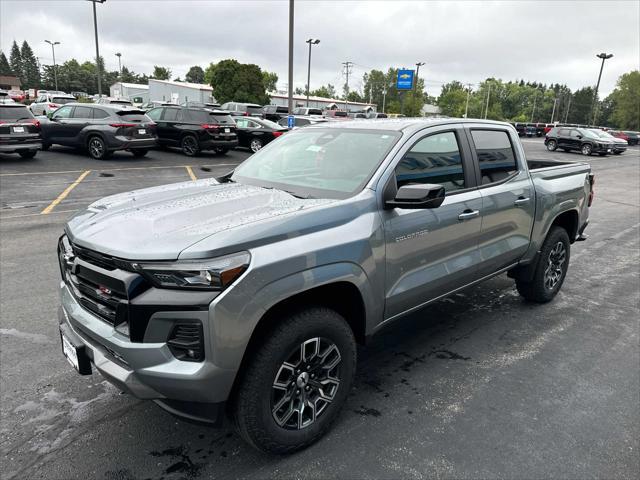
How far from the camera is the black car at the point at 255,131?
1967 centimetres

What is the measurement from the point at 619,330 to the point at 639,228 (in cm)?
598

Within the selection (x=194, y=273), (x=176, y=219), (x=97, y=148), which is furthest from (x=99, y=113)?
(x=194, y=273)

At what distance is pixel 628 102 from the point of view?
4149 inches

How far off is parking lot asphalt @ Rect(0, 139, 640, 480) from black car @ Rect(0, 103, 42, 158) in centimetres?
1024

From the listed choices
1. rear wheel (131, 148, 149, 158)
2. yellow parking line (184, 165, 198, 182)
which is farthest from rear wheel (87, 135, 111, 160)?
yellow parking line (184, 165, 198, 182)

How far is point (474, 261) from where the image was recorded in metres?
3.79

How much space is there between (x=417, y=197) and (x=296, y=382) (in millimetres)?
1277

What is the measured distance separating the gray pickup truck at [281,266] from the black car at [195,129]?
1407 centimetres

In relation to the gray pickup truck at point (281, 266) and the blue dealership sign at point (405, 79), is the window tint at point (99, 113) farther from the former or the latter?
the blue dealership sign at point (405, 79)

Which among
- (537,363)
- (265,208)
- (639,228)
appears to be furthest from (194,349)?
(639,228)

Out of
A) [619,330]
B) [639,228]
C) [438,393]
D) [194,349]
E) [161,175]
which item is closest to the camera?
[194,349]

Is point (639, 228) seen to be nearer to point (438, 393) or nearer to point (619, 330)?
point (619, 330)

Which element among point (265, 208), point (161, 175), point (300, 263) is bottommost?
point (161, 175)

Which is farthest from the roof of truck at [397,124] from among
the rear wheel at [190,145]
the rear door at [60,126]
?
the rear door at [60,126]
